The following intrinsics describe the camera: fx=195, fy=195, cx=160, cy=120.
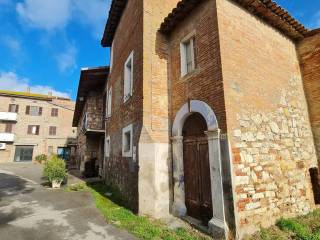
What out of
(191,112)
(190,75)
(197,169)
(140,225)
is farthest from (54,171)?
(190,75)

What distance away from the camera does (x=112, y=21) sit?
10.5m

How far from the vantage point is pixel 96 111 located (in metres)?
14.4

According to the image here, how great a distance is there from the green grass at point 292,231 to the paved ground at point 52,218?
3096mm

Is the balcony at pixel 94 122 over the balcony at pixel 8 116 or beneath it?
beneath

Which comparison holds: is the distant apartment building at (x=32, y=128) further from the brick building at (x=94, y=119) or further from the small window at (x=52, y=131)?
the brick building at (x=94, y=119)

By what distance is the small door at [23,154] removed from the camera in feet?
90.8

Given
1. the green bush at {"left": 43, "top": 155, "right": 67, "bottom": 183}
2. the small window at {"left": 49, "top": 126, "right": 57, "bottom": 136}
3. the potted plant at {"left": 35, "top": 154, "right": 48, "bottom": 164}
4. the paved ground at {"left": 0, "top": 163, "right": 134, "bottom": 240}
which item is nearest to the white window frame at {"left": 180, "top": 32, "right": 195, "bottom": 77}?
the paved ground at {"left": 0, "top": 163, "right": 134, "bottom": 240}

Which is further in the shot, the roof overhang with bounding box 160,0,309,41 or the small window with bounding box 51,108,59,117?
the small window with bounding box 51,108,59,117

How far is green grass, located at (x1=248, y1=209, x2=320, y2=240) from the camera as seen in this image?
167 inches

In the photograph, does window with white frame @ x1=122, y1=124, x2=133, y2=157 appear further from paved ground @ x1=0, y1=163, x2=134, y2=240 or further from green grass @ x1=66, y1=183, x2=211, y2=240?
paved ground @ x1=0, y1=163, x2=134, y2=240

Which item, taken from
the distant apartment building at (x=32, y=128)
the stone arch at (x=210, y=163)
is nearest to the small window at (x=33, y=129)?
the distant apartment building at (x=32, y=128)

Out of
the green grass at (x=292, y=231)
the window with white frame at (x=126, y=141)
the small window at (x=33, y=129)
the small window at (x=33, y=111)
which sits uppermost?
the small window at (x=33, y=111)

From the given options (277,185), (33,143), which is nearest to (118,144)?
(277,185)

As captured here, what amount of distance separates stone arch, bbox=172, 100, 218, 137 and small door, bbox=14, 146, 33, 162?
29751 millimetres
